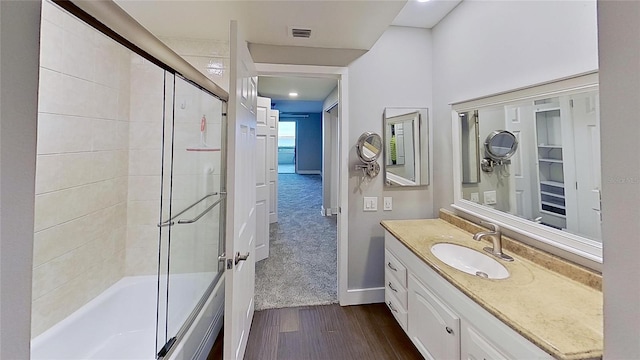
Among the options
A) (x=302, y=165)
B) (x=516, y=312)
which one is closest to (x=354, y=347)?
(x=516, y=312)

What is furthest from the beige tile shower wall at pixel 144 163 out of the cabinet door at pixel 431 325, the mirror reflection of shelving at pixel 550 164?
the mirror reflection of shelving at pixel 550 164

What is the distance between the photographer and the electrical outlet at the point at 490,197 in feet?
5.84

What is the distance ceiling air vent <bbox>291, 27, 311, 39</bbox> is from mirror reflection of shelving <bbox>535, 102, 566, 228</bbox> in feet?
5.23

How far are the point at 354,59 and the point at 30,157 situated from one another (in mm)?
2304

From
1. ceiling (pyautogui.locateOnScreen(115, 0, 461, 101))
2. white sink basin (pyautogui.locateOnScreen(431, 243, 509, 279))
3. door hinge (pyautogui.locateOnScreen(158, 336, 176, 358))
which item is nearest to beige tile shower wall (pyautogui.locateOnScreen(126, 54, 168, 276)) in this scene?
ceiling (pyautogui.locateOnScreen(115, 0, 461, 101))

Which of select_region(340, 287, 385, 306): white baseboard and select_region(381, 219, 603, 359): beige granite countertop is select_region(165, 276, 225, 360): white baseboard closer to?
select_region(340, 287, 385, 306): white baseboard

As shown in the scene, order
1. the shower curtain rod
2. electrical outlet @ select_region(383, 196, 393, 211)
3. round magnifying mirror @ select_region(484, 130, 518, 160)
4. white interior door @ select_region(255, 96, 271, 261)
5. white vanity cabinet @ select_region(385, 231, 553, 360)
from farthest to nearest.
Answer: white interior door @ select_region(255, 96, 271, 261), electrical outlet @ select_region(383, 196, 393, 211), round magnifying mirror @ select_region(484, 130, 518, 160), white vanity cabinet @ select_region(385, 231, 553, 360), the shower curtain rod

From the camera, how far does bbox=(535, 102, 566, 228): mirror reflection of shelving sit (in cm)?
134

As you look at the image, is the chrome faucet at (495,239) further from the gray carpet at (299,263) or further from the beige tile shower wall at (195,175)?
the beige tile shower wall at (195,175)

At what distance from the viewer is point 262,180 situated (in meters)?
3.59

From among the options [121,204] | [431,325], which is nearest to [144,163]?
[121,204]

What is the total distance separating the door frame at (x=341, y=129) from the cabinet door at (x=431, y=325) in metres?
0.75

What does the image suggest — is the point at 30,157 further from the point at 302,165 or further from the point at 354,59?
the point at 302,165

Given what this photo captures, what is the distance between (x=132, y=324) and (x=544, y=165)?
9.61 feet
